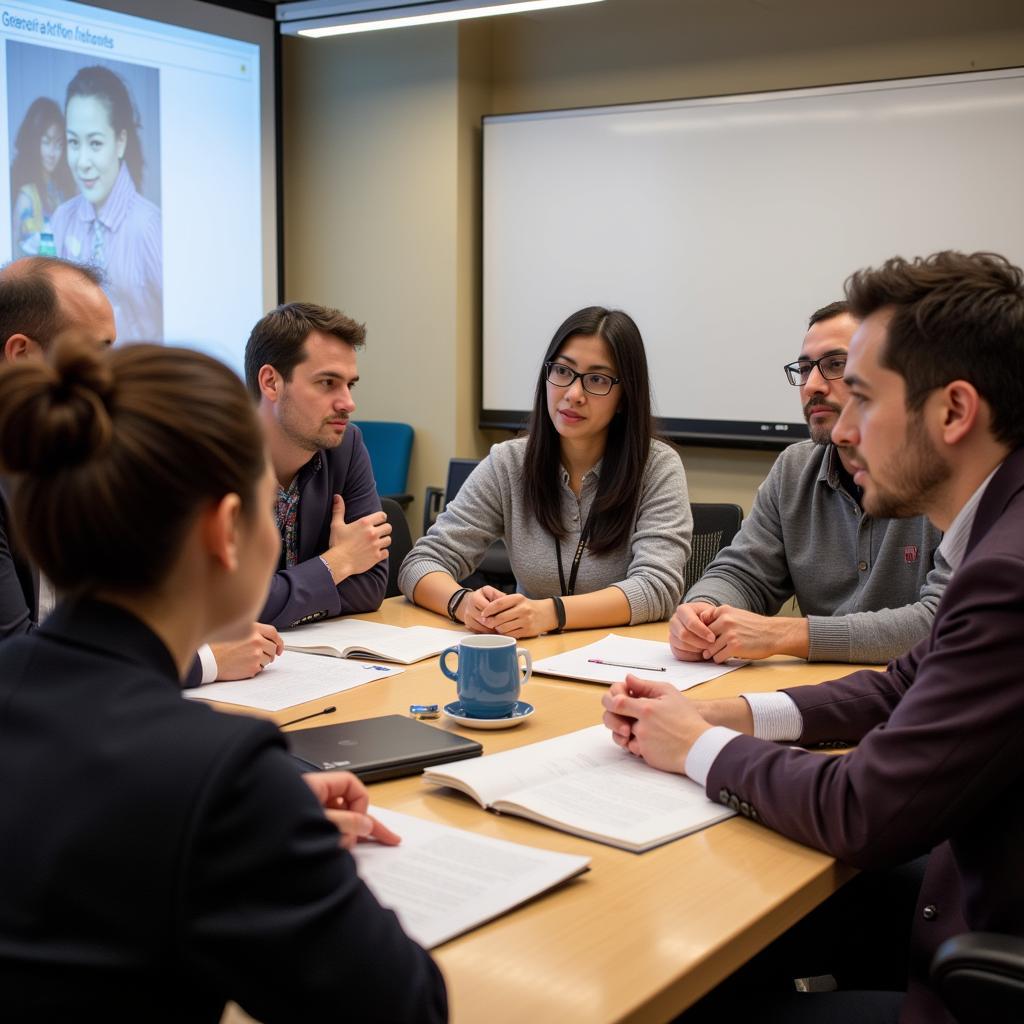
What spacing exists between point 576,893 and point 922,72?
410 centimetres

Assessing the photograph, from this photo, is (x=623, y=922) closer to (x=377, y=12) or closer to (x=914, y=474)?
(x=914, y=474)

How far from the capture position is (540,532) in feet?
9.07

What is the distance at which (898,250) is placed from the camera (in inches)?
175

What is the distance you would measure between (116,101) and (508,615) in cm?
336

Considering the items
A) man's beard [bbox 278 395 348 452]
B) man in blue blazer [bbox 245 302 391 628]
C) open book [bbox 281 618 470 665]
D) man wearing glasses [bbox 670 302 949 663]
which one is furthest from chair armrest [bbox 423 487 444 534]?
open book [bbox 281 618 470 665]

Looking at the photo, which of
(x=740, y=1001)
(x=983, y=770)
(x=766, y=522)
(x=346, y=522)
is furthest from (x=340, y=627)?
(x=983, y=770)

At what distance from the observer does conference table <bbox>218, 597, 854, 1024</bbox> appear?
95cm

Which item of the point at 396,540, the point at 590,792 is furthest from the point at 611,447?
the point at 590,792

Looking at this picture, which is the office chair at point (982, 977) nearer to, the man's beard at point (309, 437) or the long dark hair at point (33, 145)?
the man's beard at point (309, 437)

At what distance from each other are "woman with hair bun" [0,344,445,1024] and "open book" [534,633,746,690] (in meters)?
1.08

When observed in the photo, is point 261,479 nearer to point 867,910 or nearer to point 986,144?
point 867,910

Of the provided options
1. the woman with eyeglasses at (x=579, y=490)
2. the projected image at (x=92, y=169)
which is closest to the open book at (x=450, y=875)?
the woman with eyeglasses at (x=579, y=490)

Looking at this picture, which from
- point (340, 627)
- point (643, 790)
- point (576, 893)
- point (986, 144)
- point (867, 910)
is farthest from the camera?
point (986, 144)

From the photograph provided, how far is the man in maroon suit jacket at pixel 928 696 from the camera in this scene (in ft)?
3.97
